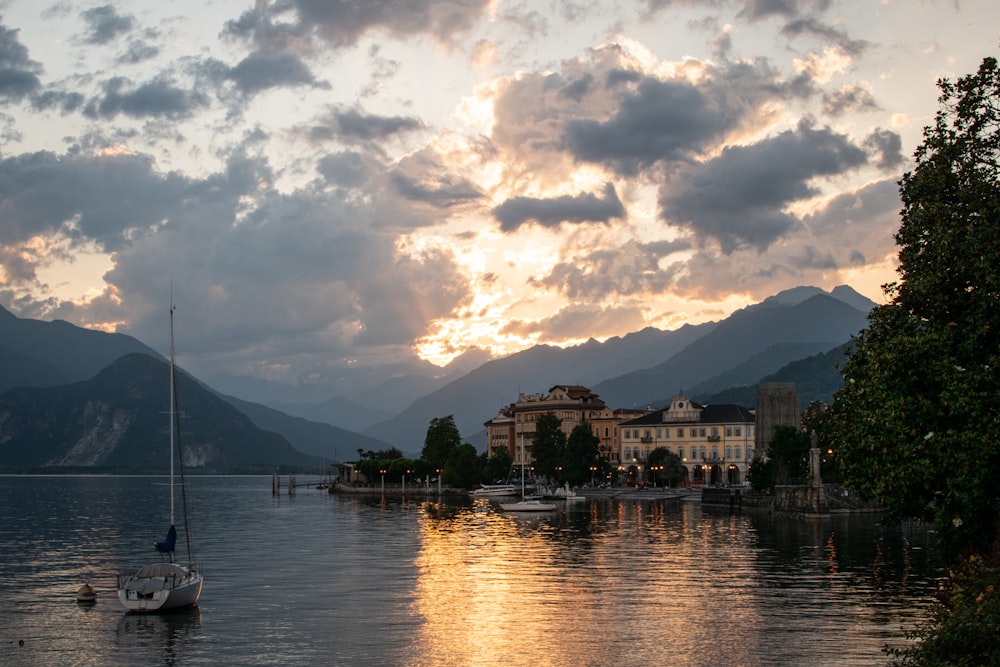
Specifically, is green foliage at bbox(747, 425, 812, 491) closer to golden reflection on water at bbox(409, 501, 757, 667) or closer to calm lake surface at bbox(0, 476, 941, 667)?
calm lake surface at bbox(0, 476, 941, 667)

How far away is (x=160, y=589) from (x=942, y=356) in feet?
121

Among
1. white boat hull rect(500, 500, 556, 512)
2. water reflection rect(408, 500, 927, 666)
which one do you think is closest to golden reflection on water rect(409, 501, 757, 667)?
water reflection rect(408, 500, 927, 666)

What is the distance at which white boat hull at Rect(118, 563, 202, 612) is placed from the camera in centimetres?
4962

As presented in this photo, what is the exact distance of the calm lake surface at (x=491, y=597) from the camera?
40500 millimetres

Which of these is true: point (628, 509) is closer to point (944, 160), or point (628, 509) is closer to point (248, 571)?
point (248, 571)

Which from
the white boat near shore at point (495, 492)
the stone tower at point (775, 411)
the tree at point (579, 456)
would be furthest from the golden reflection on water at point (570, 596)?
the tree at point (579, 456)

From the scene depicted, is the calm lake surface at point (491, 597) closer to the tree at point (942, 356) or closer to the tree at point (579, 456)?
the tree at point (942, 356)

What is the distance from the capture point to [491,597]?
54312 mm

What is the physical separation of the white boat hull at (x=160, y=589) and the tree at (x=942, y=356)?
106 feet

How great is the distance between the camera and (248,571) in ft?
223

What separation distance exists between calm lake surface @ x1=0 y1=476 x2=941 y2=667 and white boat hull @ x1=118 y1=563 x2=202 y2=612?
2.53ft

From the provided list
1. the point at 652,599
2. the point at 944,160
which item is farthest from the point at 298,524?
the point at 944,160

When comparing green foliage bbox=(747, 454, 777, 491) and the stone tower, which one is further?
the stone tower

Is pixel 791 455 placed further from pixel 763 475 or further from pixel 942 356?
pixel 942 356
